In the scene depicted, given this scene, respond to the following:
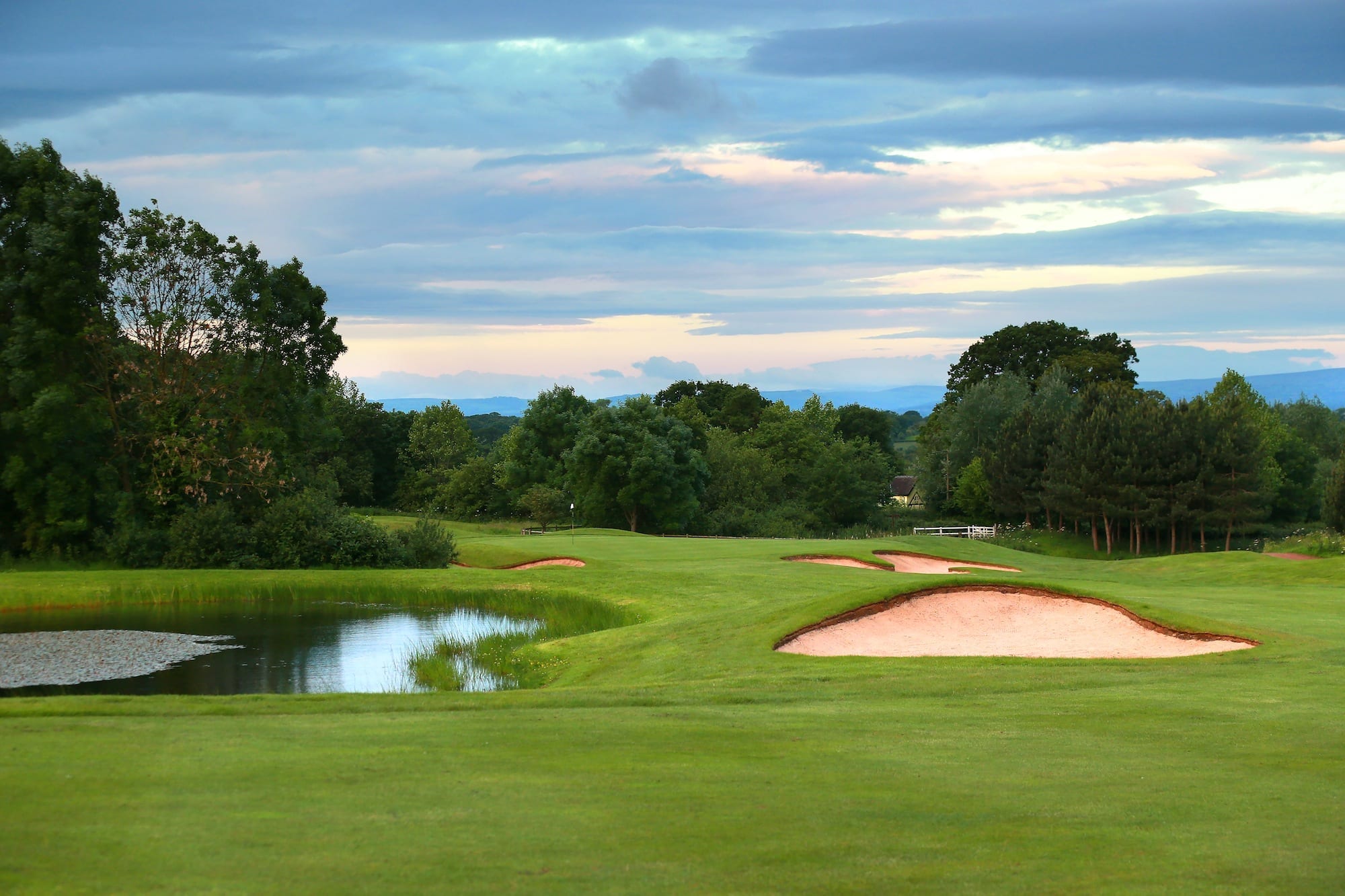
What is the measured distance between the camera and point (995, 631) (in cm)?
1730

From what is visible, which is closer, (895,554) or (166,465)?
(166,465)

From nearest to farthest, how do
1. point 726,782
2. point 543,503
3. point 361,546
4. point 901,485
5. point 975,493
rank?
point 726,782, point 361,546, point 543,503, point 975,493, point 901,485

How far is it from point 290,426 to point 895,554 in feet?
70.8

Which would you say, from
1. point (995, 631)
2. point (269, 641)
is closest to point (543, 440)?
point (269, 641)

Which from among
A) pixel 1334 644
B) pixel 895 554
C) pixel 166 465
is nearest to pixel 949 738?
pixel 1334 644

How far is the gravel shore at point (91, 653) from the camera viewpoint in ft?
55.1

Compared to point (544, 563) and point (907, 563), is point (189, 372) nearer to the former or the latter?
point (544, 563)

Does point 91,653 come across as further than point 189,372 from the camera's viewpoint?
No

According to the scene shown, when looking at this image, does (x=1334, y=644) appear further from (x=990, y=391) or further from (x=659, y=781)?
(x=990, y=391)

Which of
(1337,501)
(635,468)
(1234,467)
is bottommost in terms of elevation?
(1337,501)

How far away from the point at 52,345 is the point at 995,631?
2666 centimetres

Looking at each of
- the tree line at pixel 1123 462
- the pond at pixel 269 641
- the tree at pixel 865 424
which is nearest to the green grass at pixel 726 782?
the pond at pixel 269 641

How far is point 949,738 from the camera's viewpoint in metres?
9.26

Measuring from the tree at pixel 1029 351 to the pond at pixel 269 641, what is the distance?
74123 millimetres
